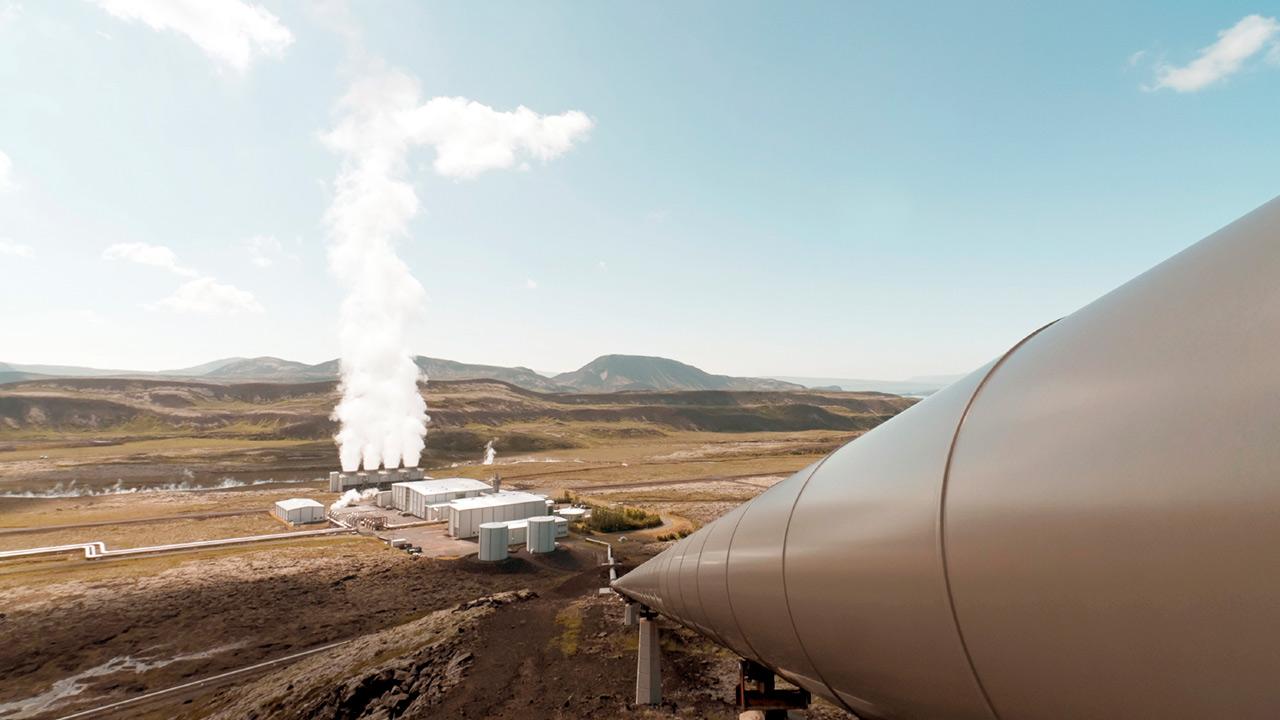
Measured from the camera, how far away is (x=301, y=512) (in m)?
61.2

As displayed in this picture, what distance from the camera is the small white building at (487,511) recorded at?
5459 centimetres

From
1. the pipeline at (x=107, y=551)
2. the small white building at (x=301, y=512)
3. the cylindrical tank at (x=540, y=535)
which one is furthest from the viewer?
the small white building at (x=301, y=512)

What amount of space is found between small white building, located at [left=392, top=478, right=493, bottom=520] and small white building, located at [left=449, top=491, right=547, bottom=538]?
8.68 metres

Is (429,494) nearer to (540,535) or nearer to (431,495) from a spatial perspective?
(431,495)

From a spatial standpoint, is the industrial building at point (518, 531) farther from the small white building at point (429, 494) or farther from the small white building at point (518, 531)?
the small white building at point (429, 494)

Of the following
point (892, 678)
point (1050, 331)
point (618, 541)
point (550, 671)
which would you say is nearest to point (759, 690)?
point (892, 678)

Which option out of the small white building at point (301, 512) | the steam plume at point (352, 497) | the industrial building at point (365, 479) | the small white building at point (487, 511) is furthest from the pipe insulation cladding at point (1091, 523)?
the industrial building at point (365, 479)

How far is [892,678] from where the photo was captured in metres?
3.36

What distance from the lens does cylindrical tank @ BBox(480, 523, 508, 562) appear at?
45.8 metres

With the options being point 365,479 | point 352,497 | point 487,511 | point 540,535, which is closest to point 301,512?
point 352,497

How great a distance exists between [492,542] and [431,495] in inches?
916

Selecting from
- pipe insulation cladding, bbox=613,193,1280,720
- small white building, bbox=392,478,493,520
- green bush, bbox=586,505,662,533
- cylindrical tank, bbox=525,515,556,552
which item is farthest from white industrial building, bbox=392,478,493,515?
pipe insulation cladding, bbox=613,193,1280,720

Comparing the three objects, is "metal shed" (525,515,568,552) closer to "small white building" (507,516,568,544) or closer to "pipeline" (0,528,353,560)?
"small white building" (507,516,568,544)

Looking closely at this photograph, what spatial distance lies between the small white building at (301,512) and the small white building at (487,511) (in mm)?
17733
